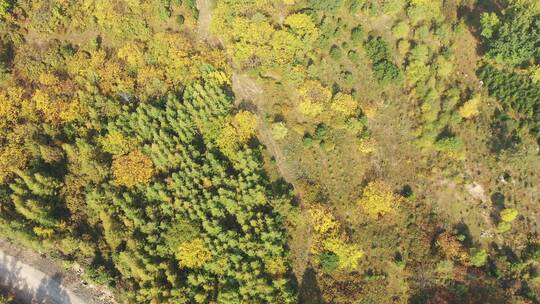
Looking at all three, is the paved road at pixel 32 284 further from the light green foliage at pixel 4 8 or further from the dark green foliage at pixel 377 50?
the dark green foliage at pixel 377 50

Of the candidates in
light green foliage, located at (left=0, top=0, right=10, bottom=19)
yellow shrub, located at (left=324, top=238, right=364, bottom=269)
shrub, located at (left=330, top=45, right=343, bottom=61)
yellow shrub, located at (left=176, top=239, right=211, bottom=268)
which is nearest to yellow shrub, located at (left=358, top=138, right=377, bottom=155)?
shrub, located at (left=330, top=45, right=343, bottom=61)

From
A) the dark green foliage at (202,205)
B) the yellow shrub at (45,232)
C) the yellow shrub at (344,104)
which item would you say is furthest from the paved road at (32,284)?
the yellow shrub at (344,104)

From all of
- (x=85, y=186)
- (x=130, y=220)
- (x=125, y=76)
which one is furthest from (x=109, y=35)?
(x=130, y=220)

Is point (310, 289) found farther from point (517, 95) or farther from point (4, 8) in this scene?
point (4, 8)

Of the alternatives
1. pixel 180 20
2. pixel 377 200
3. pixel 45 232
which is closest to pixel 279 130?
pixel 377 200

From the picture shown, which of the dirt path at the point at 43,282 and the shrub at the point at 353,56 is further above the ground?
the shrub at the point at 353,56

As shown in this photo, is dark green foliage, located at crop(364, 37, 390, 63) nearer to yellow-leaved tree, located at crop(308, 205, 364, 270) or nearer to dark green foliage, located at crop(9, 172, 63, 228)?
yellow-leaved tree, located at crop(308, 205, 364, 270)

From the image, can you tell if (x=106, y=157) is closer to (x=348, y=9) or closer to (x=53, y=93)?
(x=53, y=93)

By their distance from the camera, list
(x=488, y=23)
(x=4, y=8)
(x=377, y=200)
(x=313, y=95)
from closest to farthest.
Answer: (x=377, y=200) → (x=313, y=95) → (x=4, y=8) → (x=488, y=23)

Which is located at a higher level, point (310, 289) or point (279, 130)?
point (279, 130)
